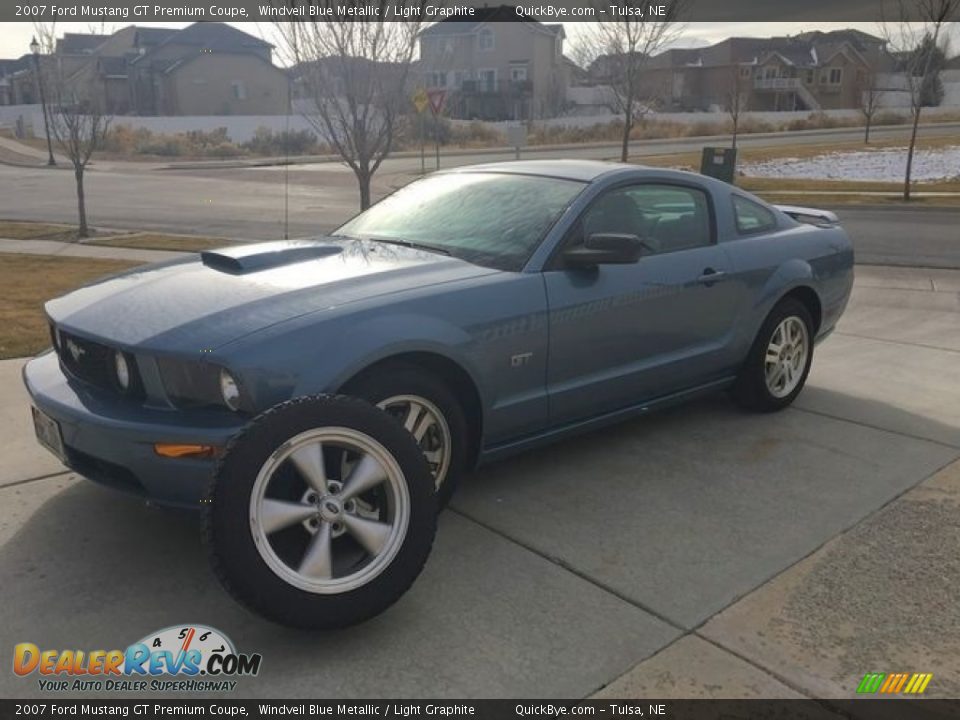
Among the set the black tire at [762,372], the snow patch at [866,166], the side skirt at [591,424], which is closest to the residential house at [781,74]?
the snow patch at [866,166]

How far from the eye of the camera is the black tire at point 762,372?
17.0ft

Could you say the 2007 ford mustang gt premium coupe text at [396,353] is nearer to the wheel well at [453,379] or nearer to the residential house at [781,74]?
the wheel well at [453,379]

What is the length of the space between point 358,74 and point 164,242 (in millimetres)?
6575

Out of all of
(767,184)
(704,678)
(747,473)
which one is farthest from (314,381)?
(767,184)

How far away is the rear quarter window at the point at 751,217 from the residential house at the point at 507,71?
67415 mm

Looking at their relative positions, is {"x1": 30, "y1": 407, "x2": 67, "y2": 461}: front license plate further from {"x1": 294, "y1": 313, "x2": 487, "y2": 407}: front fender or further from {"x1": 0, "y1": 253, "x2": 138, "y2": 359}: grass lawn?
{"x1": 0, "y1": 253, "x2": 138, "y2": 359}: grass lawn

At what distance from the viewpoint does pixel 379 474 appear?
9.93ft

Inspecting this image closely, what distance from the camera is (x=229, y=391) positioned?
10.1ft

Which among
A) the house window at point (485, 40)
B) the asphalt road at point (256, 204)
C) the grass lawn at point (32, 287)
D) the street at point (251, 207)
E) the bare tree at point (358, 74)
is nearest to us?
the grass lawn at point (32, 287)

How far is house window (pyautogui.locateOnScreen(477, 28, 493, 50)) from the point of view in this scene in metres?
75.2

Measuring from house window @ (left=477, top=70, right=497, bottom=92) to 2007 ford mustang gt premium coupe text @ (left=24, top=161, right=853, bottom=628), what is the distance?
71.3 m

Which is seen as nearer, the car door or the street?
the car door

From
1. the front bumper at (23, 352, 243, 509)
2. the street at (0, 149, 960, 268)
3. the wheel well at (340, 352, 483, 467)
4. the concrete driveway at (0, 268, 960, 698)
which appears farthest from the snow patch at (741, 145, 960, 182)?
the front bumper at (23, 352, 243, 509)

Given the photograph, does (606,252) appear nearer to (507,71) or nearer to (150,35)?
(507,71)
